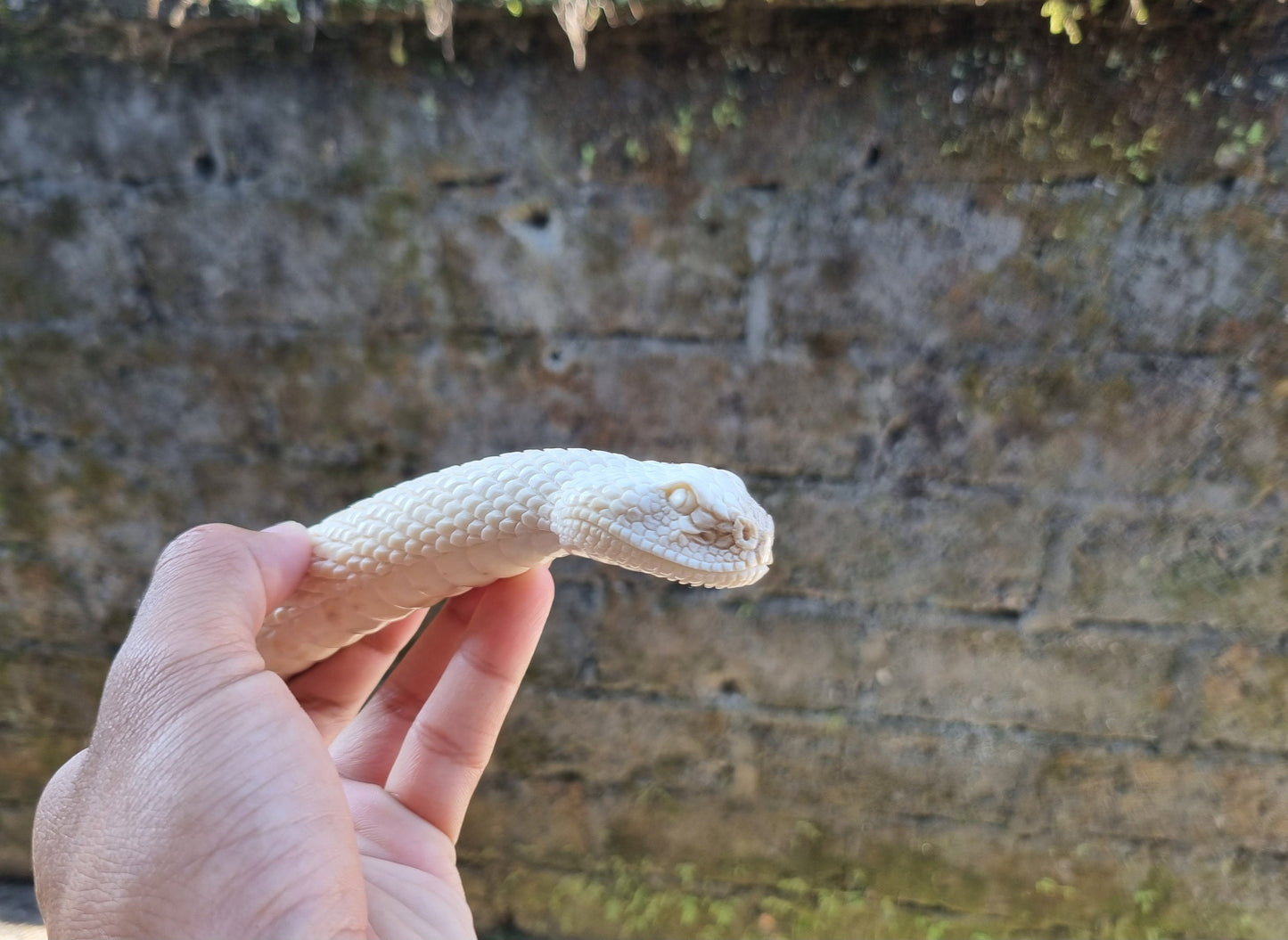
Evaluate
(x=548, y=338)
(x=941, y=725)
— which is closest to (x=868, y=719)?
(x=941, y=725)

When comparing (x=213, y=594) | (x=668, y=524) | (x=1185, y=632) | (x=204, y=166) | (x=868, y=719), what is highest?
(x=204, y=166)

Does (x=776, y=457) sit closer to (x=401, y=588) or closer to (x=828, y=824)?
(x=401, y=588)

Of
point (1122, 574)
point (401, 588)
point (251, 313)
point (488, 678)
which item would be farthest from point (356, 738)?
point (1122, 574)

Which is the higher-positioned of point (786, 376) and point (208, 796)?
point (786, 376)

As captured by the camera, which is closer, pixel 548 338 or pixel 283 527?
pixel 283 527

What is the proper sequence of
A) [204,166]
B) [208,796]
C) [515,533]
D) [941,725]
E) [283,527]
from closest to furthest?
[208,796], [515,533], [283,527], [204,166], [941,725]

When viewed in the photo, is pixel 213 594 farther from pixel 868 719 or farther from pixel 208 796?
pixel 868 719

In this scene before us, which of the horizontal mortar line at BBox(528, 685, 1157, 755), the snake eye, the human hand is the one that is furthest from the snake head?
the horizontal mortar line at BBox(528, 685, 1157, 755)
